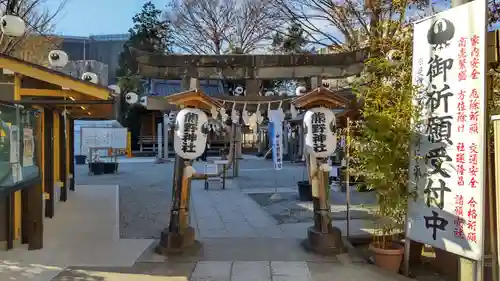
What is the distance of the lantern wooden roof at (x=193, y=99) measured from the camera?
20.7 ft

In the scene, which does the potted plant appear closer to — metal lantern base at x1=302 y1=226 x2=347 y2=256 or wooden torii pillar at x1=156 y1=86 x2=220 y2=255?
metal lantern base at x1=302 y1=226 x2=347 y2=256

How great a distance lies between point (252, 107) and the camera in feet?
38.7

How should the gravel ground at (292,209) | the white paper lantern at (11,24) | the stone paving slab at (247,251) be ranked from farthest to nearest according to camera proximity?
the gravel ground at (292,209) → the white paper lantern at (11,24) → the stone paving slab at (247,251)

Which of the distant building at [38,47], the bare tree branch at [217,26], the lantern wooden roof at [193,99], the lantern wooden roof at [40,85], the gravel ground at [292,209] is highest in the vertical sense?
the bare tree branch at [217,26]

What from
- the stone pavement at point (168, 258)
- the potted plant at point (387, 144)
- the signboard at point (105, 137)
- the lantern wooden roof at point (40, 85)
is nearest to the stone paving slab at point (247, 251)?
the stone pavement at point (168, 258)

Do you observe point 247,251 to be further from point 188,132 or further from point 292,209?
point 292,209

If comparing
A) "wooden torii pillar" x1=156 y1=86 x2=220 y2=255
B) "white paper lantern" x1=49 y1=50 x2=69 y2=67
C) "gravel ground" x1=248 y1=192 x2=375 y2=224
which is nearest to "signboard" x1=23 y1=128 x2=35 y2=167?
"wooden torii pillar" x1=156 y1=86 x2=220 y2=255

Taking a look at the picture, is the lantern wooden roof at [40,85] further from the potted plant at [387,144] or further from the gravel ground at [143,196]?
the potted plant at [387,144]

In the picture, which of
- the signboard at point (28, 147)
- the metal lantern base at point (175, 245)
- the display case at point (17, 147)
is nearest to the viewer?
the display case at point (17, 147)

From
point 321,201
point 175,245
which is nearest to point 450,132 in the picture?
point 321,201

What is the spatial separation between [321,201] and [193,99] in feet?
8.02

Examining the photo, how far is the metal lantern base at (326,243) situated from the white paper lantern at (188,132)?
215cm

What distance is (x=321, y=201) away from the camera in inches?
258

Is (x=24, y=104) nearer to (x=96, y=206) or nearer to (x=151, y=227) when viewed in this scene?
(x=151, y=227)
